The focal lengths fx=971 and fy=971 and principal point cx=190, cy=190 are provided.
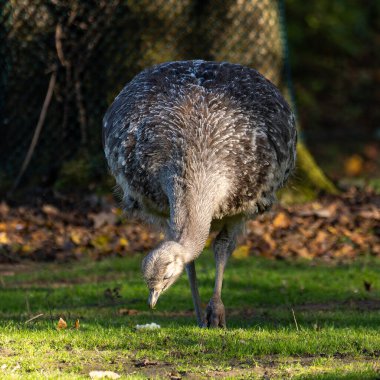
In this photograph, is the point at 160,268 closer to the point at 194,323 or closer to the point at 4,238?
the point at 194,323

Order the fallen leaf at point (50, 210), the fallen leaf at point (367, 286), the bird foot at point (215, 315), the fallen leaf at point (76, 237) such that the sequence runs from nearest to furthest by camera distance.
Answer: the bird foot at point (215, 315) < the fallen leaf at point (367, 286) < the fallen leaf at point (76, 237) < the fallen leaf at point (50, 210)

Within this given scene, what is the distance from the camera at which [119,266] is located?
10.5 meters

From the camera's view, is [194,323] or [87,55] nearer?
[194,323]

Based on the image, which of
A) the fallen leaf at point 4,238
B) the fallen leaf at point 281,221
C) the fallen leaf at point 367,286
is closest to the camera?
the fallen leaf at point 367,286

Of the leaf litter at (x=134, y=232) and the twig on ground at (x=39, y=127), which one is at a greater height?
the twig on ground at (x=39, y=127)

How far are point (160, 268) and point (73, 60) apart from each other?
22.7ft

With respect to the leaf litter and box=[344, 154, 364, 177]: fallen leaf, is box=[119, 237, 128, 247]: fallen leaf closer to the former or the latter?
the leaf litter

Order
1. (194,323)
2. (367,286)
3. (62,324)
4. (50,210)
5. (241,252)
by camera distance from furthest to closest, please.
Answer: (50,210), (241,252), (367,286), (194,323), (62,324)

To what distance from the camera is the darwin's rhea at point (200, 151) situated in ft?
23.2

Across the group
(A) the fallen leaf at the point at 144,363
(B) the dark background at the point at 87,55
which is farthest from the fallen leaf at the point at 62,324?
(B) the dark background at the point at 87,55

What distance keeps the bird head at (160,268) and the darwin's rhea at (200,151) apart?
4 centimetres

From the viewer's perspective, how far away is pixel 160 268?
642cm

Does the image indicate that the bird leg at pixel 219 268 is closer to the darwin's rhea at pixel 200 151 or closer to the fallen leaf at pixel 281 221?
the darwin's rhea at pixel 200 151

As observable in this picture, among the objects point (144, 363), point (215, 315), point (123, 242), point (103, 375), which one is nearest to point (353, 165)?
point (123, 242)
